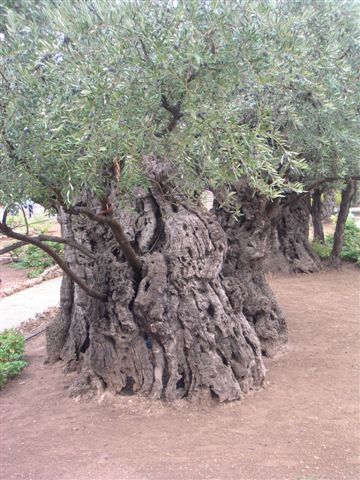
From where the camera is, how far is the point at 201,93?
126 inches

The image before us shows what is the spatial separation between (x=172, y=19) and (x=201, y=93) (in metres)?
0.44

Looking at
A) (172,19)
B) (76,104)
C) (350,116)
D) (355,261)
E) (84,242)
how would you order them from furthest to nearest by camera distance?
(355,261) → (84,242) → (350,116) → (172,19) → (76,104)

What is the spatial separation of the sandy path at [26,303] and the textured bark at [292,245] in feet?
14.4

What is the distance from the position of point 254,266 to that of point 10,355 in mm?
3001

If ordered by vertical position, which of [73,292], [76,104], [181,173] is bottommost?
→ [73,292]

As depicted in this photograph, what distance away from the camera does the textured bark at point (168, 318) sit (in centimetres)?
471

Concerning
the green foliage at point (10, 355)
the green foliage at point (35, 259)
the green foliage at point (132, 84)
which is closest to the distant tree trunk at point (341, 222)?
the green foliage at point (35, 259)

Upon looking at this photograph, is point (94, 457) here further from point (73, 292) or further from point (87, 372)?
point (73, 292)

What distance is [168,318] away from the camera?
186 inches

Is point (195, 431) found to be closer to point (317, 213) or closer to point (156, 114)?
point (156, 114)

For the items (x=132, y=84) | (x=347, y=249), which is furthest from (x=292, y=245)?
(x=132, y=84)

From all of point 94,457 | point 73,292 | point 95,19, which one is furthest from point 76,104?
point 73,292

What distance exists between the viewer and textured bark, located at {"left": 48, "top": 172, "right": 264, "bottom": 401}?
4711 mm

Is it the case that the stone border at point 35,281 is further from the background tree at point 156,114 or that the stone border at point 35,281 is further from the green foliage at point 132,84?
the green foliage at point 132,84
